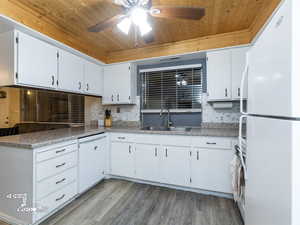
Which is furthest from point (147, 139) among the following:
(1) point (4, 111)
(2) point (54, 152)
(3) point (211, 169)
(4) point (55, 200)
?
(1) point (4, 111)

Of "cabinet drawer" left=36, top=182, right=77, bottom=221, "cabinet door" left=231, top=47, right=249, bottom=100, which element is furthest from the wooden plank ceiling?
"cabinet drawer" left=36, top=182, right=77, bottom=221

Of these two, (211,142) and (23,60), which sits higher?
(23,60)

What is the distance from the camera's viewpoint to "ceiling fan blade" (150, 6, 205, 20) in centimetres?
131

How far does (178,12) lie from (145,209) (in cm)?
226

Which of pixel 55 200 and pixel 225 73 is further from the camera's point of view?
pixel 225 73

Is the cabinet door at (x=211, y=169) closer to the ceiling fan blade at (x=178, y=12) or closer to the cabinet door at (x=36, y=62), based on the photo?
the ceiling fan blade at (x=178, y=12)

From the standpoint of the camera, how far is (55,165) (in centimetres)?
172

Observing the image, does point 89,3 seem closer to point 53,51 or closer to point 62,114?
point 53,51

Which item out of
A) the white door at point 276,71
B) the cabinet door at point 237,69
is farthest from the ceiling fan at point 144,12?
the cabinet door at point 237,69

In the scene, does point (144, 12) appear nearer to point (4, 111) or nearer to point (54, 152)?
point (54, 152)

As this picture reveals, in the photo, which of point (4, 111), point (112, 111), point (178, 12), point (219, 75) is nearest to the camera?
point (178, 12)

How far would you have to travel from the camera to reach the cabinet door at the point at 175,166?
223cm
